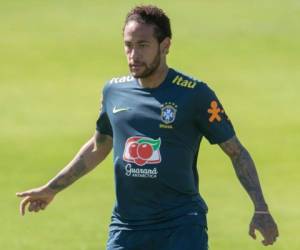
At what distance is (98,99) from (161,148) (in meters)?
11.2

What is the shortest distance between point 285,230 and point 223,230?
649 mm

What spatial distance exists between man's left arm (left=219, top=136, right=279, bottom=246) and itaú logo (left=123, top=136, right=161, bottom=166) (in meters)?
0.45

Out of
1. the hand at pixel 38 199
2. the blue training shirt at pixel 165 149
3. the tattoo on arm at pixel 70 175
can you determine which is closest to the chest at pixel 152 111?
the blue training shirt at pixel 165 149

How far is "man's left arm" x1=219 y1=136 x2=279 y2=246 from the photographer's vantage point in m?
7.80

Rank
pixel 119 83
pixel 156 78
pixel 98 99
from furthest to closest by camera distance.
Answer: pixel 98 99 → pixel 119 83 → pixel 156 78

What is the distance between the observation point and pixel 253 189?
26.2 feet

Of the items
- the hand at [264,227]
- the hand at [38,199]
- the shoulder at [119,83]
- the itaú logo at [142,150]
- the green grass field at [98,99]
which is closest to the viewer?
the hand at [264,227]

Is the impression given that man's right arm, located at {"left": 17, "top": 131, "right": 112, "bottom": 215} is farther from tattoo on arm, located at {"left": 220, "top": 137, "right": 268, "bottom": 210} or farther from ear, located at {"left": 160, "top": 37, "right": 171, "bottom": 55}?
tattoo on arm, located at {"left": 220, "top": 137, "right": 268, "bottom": 210}

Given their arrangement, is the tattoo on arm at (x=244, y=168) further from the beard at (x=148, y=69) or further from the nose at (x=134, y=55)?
the nose at (x=134, y=55)

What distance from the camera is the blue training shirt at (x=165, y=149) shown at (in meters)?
7.99

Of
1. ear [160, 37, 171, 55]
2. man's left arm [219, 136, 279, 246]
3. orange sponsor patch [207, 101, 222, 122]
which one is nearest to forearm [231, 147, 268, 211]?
man's left arm [219, 136, 279, 246]

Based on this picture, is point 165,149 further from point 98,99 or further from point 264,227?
point 98,99

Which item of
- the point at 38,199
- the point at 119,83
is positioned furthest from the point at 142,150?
the point at 38,199

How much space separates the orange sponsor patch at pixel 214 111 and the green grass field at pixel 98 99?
4.30m
